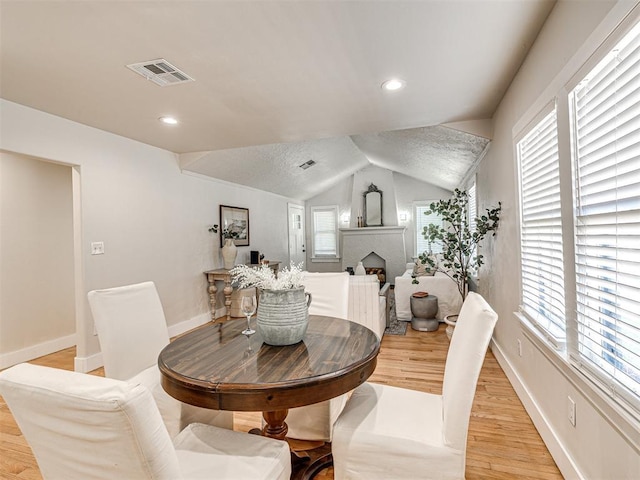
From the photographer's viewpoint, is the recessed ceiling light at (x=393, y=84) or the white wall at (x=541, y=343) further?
the recessed ceiling light at (x=393, y=84)

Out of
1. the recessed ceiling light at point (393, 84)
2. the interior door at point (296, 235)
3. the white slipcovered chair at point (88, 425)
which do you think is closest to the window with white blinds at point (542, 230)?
the recessed ceiling light at point (393, 84)

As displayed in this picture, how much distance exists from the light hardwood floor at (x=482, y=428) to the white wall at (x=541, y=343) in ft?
0.32

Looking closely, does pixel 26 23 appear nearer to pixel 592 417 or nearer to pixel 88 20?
pixel 88 20

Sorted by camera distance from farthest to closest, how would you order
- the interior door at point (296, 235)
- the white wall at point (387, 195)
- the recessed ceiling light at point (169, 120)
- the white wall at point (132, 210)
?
the white wall at point (387, 195)
the interior door at point (296, 235)
the recessed ceiling light at point (169, 120)
the white wall at point (132, 210)

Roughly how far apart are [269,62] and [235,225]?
375 cm

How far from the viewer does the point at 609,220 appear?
1.25 meters

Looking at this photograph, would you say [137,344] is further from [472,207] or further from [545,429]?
[472,207]

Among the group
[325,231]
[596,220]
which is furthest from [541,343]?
[325,231]

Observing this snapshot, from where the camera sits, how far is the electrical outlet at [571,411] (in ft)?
Result: 5.07

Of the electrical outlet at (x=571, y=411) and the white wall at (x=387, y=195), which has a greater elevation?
the white wall at (x=387, y=195)

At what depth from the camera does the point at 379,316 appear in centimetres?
372

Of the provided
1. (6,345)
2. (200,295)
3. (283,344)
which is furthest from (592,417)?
(6,345)

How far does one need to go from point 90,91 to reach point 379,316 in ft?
11.0

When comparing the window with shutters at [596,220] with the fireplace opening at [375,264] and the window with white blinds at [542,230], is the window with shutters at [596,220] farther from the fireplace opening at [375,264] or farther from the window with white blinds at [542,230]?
the fireplace opening at [375,264]
